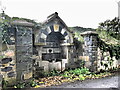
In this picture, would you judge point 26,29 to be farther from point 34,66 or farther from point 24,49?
point 34,66

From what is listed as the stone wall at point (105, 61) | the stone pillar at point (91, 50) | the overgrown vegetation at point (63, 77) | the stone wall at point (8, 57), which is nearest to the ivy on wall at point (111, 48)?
the stone wall at point (105, 61)

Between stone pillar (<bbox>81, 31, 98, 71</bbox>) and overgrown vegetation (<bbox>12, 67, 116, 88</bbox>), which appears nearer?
overgrown vegetation (<bbox>12, 67, 116, 88</bbox>)

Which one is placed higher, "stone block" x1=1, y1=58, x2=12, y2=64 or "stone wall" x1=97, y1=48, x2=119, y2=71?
"stone block" x1=1, y1=58, x2=12, y2=64

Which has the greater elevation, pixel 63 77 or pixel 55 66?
pixel 55 66

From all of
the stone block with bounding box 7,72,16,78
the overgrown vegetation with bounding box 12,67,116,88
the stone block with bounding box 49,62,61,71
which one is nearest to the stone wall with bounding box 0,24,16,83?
the stone block with bounding box 7,72,16,78

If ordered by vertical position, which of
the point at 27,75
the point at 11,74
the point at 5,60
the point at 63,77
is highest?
the point at 5,60

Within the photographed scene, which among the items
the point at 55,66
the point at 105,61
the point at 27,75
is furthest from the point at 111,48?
the point at 27,75

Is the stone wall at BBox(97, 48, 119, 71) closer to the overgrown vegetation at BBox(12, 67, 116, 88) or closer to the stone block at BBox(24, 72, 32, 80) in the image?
the overgrown vegetation at BBox(12, 67, 116, 88)

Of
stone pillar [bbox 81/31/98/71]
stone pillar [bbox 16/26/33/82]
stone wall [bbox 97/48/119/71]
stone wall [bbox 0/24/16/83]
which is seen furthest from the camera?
stone wall [bbox 97/48/119/71]

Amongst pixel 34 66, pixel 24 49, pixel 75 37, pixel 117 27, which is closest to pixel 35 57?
pixel 34 66

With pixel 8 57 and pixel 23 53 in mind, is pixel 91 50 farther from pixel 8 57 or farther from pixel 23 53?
pixel 8 57

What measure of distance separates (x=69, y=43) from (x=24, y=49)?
2522mm

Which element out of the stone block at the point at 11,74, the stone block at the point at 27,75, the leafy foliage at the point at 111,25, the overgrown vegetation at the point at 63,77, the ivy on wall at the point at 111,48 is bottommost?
the overgrown vegetation at the point at 63,77

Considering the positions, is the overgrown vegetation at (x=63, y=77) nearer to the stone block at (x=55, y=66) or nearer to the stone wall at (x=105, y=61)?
the stone block at (x=55, y=66)
